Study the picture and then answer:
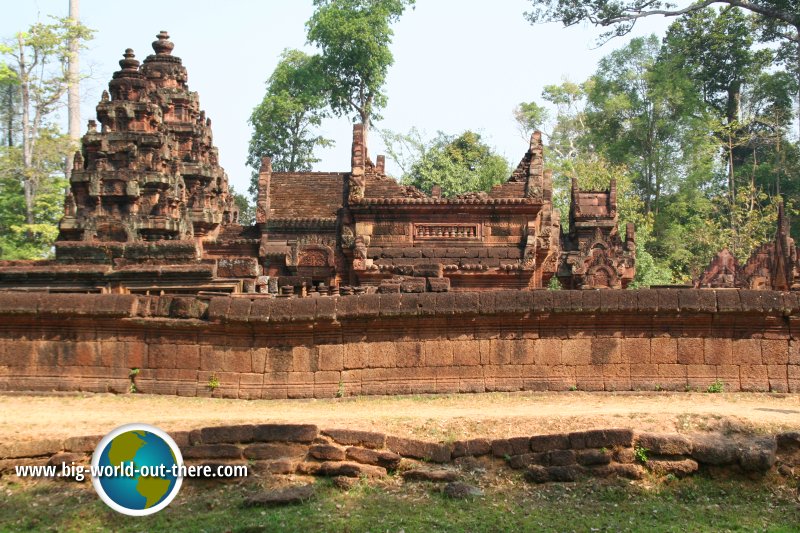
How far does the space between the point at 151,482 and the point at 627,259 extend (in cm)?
1792

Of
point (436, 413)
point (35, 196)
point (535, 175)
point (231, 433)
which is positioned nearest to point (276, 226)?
point (535, 175)

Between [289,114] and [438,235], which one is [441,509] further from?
[289,114]

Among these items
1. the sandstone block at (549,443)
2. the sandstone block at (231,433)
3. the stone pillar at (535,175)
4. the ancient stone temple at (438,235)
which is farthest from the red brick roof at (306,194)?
the sandstone block at (549,443)

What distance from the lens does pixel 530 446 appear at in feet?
28.4

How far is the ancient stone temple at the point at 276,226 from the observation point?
16.6 m

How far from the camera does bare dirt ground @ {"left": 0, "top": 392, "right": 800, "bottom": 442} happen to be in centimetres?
922

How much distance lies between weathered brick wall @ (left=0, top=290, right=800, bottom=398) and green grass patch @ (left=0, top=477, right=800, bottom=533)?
3144mm

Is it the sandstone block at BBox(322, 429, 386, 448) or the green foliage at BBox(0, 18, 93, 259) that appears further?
the green foliage at BBox(0, 18, 93, 259)

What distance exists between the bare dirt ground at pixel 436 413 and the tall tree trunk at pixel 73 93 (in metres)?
28.2

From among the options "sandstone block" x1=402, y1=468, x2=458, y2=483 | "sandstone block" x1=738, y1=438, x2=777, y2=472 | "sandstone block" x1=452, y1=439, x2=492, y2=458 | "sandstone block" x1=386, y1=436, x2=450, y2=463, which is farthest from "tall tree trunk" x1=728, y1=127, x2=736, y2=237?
"sandstone block" x1=402, y1=468, x2=458, y2=483

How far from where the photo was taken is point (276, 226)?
27.6m

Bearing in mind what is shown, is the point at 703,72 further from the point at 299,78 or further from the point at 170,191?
the point at 170,191

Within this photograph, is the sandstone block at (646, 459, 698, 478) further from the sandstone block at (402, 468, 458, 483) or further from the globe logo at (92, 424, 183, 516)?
the globe logo at (92, 424, 183, 516)

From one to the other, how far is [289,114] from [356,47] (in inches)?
189
